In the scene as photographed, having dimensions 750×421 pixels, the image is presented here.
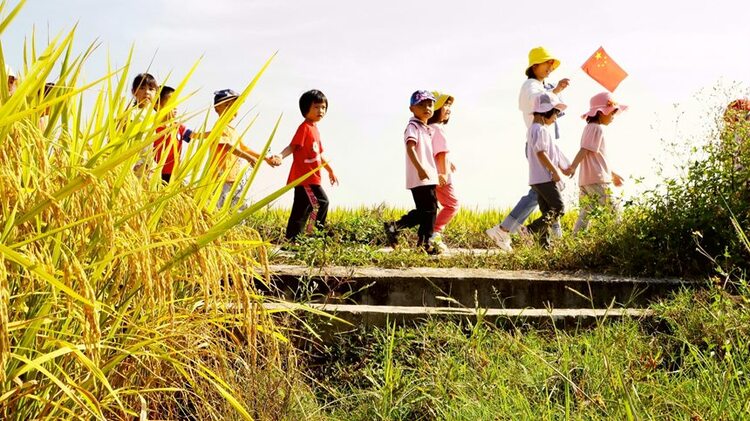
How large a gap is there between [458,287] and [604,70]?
5685 mm

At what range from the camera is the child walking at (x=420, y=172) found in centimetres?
796

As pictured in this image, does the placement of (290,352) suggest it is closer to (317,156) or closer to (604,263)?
(604,263)

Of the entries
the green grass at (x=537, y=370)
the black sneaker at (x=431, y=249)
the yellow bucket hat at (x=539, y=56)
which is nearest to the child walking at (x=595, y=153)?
the yellow bucket hat at (x=539, y=56)

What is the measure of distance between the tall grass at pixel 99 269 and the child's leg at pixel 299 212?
3948 mm

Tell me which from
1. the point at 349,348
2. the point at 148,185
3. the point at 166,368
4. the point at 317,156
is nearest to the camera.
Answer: the point at 166,368

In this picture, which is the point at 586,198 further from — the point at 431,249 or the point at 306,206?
the point at 306,206

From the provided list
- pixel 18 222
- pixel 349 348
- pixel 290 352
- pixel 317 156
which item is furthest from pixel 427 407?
pixel 317 156

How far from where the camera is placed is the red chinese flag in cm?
1027

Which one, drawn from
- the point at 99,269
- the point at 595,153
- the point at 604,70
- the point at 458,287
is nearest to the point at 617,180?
the point at 595,153

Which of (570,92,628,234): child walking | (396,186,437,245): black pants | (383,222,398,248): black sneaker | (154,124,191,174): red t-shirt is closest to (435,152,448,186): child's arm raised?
(396,186,437,245): black pants

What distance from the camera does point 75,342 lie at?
116 inches

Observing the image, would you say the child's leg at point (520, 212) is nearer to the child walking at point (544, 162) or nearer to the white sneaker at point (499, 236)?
the white sneaker at point (499, 236)

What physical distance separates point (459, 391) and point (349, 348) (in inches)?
44.4

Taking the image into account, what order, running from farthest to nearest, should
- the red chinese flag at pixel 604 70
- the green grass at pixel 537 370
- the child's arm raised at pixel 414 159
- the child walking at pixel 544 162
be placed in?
the red chinese flag at pixel 604 70
the child walking at pixel 544 162
the child's arm raised at pixel 414 159
the green grass at pixel 537 370
